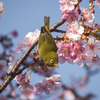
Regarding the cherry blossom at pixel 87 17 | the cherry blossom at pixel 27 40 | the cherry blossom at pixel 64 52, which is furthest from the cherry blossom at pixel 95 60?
the cherry blossom at pixel 27 40

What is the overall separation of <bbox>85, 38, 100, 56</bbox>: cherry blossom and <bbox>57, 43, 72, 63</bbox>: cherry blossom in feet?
1.21

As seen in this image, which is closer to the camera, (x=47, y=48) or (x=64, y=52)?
(x=64, y=52)

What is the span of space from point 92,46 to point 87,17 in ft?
1.93

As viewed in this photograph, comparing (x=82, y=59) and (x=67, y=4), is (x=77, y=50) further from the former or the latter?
(x=67, y=4)

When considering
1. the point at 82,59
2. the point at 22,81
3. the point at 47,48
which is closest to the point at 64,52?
the point at 47,48

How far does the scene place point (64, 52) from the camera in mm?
3123

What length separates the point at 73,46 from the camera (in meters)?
3.02

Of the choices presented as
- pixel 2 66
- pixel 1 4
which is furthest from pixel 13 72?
pixel 1 4

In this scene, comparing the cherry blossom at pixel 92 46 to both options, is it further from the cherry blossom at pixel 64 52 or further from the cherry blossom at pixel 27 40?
the cherry blossom at pixel 27 40

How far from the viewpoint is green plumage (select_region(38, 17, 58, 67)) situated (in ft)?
10.5

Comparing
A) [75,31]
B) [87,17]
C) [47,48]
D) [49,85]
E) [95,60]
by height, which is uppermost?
[87,17]

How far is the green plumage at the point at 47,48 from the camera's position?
10.5 feet

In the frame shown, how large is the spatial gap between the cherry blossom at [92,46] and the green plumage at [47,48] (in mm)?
677

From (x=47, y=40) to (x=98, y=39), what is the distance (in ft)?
3.53
